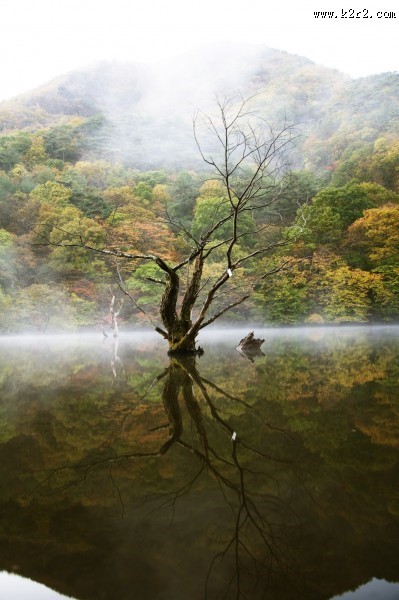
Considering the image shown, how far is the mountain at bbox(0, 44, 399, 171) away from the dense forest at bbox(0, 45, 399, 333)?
0.82 ft

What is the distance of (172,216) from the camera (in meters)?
28.9

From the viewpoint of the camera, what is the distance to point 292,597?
2.78 ft

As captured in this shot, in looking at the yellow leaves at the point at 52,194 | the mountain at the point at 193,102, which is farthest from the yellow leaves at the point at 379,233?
the yellow leaves at the point at 52,194

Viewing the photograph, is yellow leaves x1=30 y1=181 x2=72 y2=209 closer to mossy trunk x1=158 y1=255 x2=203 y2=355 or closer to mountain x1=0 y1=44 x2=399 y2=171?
mountain x1=0 y1=44 x2=399 y2=171

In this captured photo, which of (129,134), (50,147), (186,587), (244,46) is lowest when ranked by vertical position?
(186,587)

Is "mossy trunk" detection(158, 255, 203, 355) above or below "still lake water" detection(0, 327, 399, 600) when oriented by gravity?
above

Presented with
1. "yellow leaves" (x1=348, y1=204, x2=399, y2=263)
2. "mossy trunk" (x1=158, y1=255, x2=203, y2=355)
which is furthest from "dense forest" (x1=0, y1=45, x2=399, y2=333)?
"mossy trunk" (x1=158, y1=255, x2=203, y2=355)

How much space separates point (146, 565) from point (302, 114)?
52469mm

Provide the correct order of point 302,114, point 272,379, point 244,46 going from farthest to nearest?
point 244,46, point 302,114, point 272,379

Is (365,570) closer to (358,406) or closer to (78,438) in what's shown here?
(78,438)

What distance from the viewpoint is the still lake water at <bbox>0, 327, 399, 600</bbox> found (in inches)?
36.6

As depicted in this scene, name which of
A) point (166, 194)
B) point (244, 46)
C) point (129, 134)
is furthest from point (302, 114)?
point (244, 46)

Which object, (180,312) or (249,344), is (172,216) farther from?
(180,312)

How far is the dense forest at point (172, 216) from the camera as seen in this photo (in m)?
23.0
